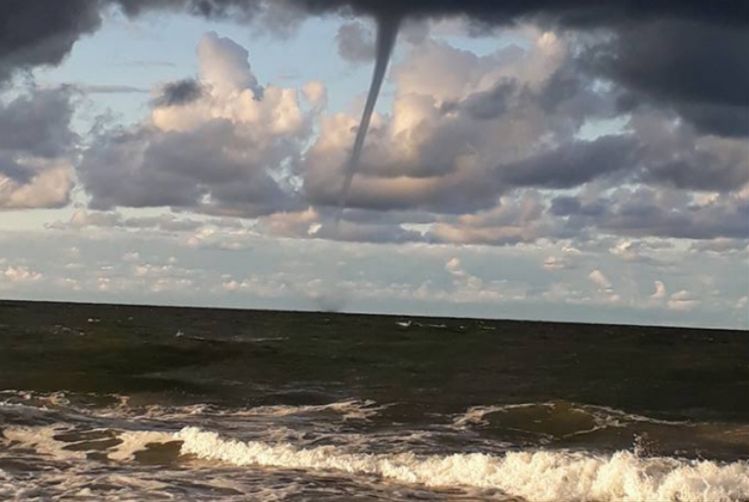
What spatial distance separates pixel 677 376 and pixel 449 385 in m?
14.9

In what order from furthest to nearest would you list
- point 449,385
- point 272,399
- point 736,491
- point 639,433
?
point 449,385 → point 272,399 → point 639,433 → point 736,491

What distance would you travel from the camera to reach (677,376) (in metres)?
51.4

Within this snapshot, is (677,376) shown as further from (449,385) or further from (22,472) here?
(22,472)

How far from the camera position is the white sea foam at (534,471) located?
61.7 feet

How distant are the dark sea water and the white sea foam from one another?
0.05m

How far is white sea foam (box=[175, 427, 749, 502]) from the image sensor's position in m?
18.8

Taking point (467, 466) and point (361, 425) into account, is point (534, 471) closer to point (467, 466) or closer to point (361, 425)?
point (467, 466)

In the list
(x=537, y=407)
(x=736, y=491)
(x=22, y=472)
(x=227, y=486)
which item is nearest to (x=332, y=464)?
→ (x=227, y=486)

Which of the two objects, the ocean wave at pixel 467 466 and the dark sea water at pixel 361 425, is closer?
the ocean wave at pixel 467 466

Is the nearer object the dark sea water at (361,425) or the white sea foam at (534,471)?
the white sea foam at (534,471)

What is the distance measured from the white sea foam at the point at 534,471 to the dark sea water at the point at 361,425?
0.05 metres

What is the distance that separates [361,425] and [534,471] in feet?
30.9

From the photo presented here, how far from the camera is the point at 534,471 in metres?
20.2

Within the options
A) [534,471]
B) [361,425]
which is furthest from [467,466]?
[361,425]
